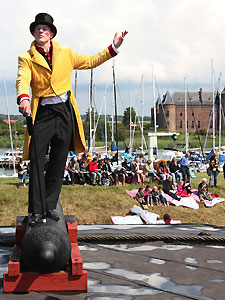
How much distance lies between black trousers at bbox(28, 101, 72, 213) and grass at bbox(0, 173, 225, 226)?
329 inches

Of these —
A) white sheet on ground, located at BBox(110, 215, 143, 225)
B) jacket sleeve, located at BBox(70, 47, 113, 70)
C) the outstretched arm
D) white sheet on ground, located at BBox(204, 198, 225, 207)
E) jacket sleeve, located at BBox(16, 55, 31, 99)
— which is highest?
the outstretched arm

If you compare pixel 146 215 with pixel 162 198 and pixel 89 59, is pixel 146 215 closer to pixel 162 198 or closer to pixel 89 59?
pixel 162 198

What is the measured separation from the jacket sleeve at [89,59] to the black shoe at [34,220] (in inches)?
58.2

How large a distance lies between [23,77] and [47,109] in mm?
352

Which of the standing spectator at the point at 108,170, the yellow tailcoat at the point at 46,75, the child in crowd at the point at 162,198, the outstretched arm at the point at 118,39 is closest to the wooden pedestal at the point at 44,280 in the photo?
the yellow tailcoat at the point at 46,75

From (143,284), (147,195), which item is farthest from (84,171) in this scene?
(143,284)

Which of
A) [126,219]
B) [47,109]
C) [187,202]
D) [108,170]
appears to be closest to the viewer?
[47,109]

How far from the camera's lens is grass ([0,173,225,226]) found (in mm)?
12500

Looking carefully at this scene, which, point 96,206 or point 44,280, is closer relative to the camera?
point 44,280

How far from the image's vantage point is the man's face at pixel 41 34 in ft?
12.9

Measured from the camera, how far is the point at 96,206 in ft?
43.0

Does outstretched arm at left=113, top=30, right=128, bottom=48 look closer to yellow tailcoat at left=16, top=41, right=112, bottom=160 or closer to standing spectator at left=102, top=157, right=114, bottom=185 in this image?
yellow tailcoat at left=16, top=41, right=112, bottom=160

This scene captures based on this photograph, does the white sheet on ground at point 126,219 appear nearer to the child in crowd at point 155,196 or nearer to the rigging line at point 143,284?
the child in crowd at point 155,196

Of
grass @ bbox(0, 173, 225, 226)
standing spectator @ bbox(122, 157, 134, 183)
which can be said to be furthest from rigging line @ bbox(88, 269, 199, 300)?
standing spectator @ bbox(122, 157, 134, 183)
